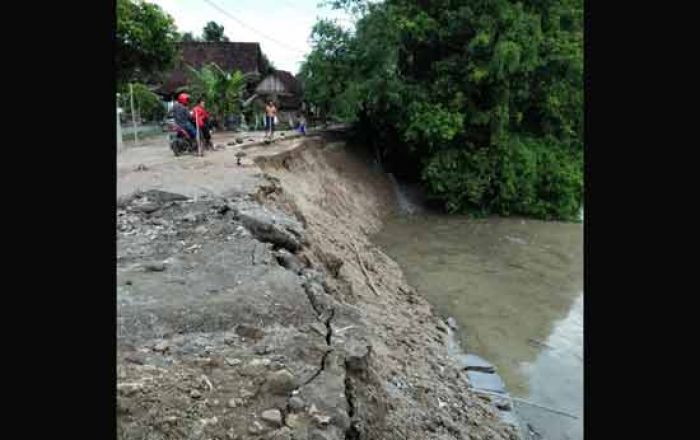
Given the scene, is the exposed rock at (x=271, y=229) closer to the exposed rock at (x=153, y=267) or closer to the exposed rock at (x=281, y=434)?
the exposed rock at (x=153, y=267)

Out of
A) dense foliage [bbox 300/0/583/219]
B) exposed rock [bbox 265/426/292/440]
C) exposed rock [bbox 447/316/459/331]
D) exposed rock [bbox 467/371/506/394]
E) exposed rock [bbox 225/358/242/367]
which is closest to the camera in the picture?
exposed rock [bbox 265/426/292/440]

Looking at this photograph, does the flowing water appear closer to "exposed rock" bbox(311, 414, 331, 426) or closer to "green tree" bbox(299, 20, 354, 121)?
"exposed rock" bbox(311, 414, 331, 426)

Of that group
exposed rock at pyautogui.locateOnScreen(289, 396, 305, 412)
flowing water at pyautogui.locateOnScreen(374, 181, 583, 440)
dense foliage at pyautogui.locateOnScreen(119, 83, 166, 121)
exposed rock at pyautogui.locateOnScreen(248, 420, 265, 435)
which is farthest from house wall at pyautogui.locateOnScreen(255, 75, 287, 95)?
exposed rock at pyautogui.locateOnScreen(248, 420, 265, 435)

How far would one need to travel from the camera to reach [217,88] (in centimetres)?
2227

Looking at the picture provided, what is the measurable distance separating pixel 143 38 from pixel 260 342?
1446 cm

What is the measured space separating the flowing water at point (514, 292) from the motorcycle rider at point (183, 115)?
5843 millimetres

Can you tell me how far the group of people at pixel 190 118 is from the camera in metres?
12.8

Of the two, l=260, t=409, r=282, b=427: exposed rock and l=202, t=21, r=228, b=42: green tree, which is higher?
l=202, t=21, r=228, b=42: green tree

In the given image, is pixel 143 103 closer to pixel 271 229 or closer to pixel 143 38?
pixel 143 38

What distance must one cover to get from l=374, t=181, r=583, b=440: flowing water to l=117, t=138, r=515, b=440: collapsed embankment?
892 mm

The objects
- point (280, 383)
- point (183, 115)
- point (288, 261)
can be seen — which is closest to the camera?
point (280, 383)

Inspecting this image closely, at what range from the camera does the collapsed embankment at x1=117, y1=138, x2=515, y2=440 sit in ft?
11.3

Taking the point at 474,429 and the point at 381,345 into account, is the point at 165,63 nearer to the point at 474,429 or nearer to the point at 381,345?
the point at 381,345

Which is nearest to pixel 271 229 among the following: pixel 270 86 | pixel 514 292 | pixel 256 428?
pixel 256 428
